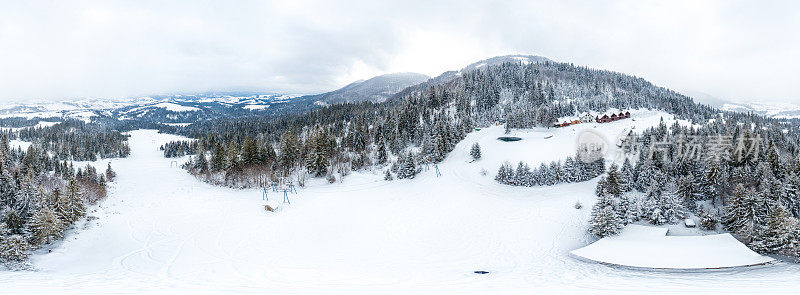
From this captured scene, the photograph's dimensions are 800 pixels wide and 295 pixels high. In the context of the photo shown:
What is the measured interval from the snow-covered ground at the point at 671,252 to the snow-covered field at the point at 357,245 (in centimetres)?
82

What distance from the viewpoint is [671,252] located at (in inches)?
1156

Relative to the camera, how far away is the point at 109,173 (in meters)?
78.4

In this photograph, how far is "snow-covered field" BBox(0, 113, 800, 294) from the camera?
20.6m

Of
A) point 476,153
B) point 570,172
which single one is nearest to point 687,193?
point 570,172

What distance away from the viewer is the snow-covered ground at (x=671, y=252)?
27188 mm

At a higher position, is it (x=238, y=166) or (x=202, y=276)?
(x=238, y=166)

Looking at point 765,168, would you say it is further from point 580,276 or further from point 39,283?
point 39,283

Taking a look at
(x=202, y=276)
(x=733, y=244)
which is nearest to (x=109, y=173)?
(x=202, y=276)

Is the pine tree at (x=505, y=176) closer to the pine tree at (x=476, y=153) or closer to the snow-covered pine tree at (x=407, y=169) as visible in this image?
the pine tree at (x=476, y=153)

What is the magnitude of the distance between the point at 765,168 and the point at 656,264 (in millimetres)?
27261

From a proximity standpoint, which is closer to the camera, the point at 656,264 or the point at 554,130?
the point at 656,264

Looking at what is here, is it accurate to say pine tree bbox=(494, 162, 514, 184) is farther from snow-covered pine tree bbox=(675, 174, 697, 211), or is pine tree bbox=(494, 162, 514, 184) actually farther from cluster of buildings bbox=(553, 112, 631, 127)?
cluster of buildings bbox=(553, 112, 631, 127)

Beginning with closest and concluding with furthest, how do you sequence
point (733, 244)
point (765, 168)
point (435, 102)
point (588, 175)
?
point (733, 244) < point (765, 168) < point (588, 175) < point (435, 102)

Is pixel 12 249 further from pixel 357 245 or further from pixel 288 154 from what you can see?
pixel 288 154
